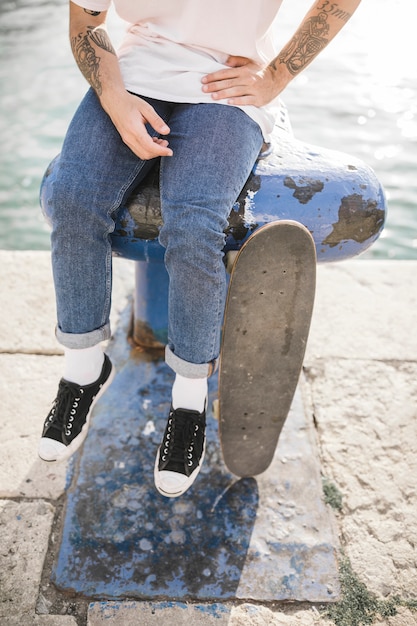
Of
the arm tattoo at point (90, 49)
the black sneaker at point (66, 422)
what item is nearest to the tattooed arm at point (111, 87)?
the arm tattoo at point (90, 49)

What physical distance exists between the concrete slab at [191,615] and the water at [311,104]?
2.26m

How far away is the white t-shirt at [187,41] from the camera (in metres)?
1.52

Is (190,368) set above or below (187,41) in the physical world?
below

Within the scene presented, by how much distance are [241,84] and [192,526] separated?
3.83 feet

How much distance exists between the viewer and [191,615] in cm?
140

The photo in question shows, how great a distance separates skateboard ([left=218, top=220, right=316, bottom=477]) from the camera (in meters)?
1.44

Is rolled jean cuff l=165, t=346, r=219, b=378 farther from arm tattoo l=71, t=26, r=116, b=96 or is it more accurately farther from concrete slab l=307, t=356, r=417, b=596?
arm tattoo l=71, t=26, r=116, b=96

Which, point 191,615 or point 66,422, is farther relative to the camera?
point 66,422

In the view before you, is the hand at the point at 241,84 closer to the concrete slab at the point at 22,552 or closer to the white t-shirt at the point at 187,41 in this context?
the white t-shirt at the point at 187,41

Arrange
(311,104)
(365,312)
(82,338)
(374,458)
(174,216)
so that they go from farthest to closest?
(311,104), (365,312), (374,458), (82,338), (174,216)

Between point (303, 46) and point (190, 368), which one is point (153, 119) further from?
point (190, 368)

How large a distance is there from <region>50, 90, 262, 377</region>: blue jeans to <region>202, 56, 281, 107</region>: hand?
0.12ft

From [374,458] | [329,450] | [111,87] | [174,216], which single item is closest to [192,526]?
[329,450]

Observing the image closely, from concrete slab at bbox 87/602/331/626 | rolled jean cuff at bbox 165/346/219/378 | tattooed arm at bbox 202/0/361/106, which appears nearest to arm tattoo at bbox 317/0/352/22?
tattooed arm at bbox 202/0/361/106
